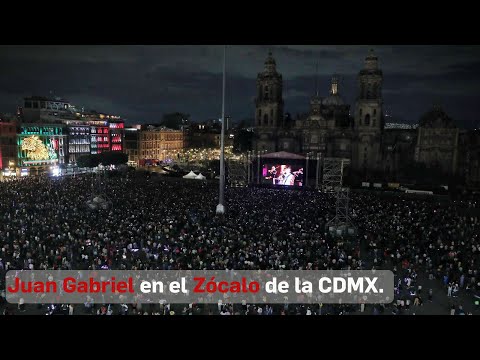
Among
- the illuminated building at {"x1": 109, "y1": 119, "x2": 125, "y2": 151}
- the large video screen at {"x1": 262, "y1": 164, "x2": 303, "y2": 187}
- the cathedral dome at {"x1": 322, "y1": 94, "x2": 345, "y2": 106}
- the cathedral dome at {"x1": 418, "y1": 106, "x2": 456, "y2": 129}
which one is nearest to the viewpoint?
the large video screen at {"x1": 262, "y1": 164, "x2": 303, "y2": 187}

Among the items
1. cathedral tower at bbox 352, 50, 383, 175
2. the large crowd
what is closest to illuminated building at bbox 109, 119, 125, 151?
cathedral tower at bbox 352, 50, 383, 175

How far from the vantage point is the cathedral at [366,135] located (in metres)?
57.1

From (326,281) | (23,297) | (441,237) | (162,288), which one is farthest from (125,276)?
(441,237)

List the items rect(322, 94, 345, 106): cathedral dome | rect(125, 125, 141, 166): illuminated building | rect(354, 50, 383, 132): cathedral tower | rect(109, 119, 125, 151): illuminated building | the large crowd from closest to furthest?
the large crowd, rect(354, 50, 383, 132): cathedral tower, rect(322, 94, 345, 106): cathedral dome, rect(109, 119, 125, 151): illuminated building, rect(125, 125, 141, 166): illuminated building

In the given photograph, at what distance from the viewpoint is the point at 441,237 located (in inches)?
864

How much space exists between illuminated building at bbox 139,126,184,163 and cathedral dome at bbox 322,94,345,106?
3693 cm

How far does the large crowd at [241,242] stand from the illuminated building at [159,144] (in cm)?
5858

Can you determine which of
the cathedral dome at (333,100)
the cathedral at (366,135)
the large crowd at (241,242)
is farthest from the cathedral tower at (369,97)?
the large crowd at (241,242)

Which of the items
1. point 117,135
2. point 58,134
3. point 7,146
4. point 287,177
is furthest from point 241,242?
point 117,135

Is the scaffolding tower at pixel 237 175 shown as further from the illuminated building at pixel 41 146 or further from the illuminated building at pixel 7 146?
the illuminated building at pixel 7 146

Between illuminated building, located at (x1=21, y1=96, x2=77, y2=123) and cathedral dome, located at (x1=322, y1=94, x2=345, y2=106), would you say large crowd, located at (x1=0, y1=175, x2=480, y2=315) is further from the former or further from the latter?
illuminated building, located at (x1=21, y1=96, x2=77, y2=123)

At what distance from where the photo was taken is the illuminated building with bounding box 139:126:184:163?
3533 inches

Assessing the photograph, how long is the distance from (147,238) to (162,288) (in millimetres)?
6523

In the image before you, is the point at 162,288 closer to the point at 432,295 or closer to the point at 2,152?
the point at 432,295
